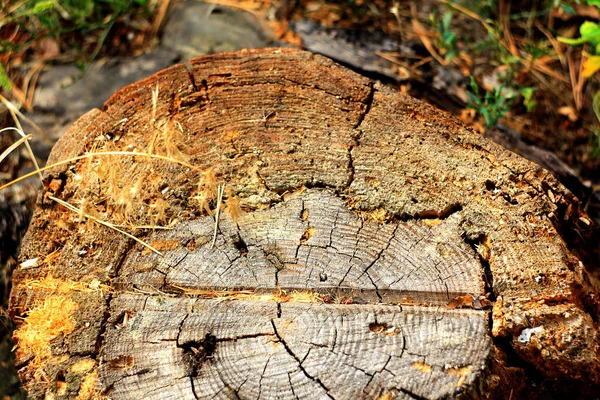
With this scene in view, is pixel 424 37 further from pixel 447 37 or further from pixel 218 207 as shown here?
pixel 218 207

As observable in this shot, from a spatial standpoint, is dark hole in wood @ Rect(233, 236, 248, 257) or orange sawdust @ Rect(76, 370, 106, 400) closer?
orange sawdust @ Rect(76, 370, 106, 400)

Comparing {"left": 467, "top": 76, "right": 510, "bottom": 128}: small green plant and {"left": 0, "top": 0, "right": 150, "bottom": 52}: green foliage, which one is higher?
{"left": 0, "top": 0, "right": 150, "bottom": 52}: green foliage

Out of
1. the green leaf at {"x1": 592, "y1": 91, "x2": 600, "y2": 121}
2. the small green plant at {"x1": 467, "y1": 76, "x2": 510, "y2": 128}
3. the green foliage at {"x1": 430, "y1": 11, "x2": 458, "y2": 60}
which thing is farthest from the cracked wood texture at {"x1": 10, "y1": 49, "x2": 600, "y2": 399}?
the green leaf at {"x1": 592, "y1": 91, "x2": 600, "y2": 121}

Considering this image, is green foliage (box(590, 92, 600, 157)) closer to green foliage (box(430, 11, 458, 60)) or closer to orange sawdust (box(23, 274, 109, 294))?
green foliage (box(430, 11, 458, 60))

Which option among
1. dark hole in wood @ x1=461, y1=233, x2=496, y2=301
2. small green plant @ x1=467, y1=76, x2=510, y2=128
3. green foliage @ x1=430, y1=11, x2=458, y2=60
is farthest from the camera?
green foliage @ x1=430, y1=11, x2=458, y2=60

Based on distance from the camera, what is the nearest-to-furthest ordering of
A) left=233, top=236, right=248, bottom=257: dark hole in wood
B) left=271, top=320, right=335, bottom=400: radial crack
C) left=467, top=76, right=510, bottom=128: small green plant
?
left=271, top=320, right=335, bottom=400: radial crack < left=233, top=236, right=248, bottom=257: dark hole in wood < left=467, top=76, right=510, bottom=128: small green plant

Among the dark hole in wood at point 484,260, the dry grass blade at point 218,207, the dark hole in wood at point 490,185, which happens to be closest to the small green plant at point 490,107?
the dark hole in wood at point 490,185

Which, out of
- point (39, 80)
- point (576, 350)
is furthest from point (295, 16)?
point (576, 350)

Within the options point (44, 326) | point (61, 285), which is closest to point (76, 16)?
point (61, 285)
